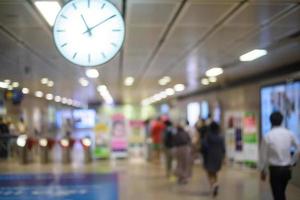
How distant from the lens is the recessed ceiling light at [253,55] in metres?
9.84

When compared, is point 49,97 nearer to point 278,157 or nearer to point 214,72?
point 214,72

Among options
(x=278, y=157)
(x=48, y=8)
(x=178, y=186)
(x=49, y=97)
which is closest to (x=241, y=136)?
(x=178, y=186)

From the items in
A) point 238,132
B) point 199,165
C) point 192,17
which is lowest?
point 199,165

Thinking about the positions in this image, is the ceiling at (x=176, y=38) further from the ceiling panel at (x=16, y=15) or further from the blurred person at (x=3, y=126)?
the blurred person at (x=3, y=126)

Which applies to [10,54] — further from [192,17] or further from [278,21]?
[278,21]

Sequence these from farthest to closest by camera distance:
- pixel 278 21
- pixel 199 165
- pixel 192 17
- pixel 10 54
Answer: pixel 199 165 → pixel 10 54 → pixel 278 21 → pixel 192 17

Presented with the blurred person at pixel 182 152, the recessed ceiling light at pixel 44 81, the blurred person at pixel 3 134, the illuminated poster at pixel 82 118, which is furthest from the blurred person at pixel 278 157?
the illuminated poster at pixel 82 118

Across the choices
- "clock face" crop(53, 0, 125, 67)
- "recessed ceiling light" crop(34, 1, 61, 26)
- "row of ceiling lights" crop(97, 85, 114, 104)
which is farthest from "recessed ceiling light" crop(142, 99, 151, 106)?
"clock face" crop(53, 0, 125, 67)

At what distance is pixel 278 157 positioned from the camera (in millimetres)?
6297

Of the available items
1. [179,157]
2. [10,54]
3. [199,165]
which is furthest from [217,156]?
[199,165]

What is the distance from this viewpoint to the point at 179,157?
40.2 ft

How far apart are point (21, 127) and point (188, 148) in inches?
184

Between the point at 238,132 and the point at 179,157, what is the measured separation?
3.79 m

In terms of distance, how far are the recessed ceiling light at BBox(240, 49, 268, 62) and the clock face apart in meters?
5.30
